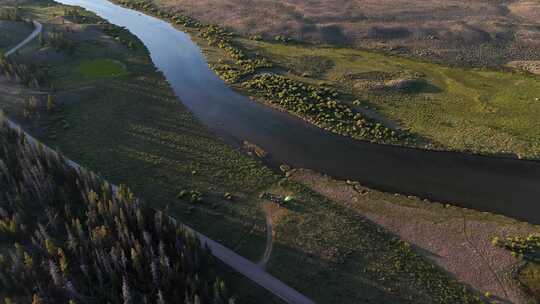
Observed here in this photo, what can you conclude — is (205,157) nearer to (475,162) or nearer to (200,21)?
(475,162)

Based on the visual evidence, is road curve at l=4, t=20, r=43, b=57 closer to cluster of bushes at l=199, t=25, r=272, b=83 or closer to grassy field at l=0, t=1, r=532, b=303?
grassy field at l=0, t=1, r=532, b=303

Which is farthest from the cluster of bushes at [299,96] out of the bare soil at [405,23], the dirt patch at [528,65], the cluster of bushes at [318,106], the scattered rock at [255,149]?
the dirt patch at [528,65]

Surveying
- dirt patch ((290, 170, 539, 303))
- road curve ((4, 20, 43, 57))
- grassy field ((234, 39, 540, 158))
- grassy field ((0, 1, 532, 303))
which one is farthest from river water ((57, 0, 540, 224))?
road curve ((4, 20, 43, 57))

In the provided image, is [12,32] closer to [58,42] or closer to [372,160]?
[58,42]

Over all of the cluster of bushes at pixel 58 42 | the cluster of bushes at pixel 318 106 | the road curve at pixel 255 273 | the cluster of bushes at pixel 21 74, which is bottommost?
the road curve at pixel 255 273

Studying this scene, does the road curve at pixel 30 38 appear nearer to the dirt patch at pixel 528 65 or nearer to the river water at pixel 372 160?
the river water at pixel 372 160

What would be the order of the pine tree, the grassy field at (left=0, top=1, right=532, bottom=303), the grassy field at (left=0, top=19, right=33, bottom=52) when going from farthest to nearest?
the grassy field at (left=0, top=19, right=33, bottom=52) < the pine tree < the grassy field at (left=0, top=1, right=532, bottom=303)
